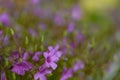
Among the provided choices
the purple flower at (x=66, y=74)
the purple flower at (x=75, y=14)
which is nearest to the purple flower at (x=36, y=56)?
the purple flower at (x=66, y=74)

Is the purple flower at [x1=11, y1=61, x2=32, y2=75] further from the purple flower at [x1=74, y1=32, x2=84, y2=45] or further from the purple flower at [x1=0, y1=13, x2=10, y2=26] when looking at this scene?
the purple flower at [x1=0, y1=13, x2=10, y2=26]

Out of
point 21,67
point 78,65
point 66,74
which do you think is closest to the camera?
point 21,67

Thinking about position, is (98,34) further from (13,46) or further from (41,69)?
(41,69)

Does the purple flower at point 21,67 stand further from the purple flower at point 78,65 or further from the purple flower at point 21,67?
the purple flower at point 78,65

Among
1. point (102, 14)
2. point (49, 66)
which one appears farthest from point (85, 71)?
point (102, 14)

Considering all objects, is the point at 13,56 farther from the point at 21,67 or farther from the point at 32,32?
the point at 32,32

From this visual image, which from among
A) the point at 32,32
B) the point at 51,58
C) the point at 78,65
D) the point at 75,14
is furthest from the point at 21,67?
the point at 75,14

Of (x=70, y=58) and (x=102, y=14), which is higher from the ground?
(x=102, y=14)

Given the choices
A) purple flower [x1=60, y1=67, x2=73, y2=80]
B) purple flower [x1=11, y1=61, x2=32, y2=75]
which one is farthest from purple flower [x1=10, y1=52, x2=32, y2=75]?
purple flower [x1=60, y1=67, x2=73, y2=80]
